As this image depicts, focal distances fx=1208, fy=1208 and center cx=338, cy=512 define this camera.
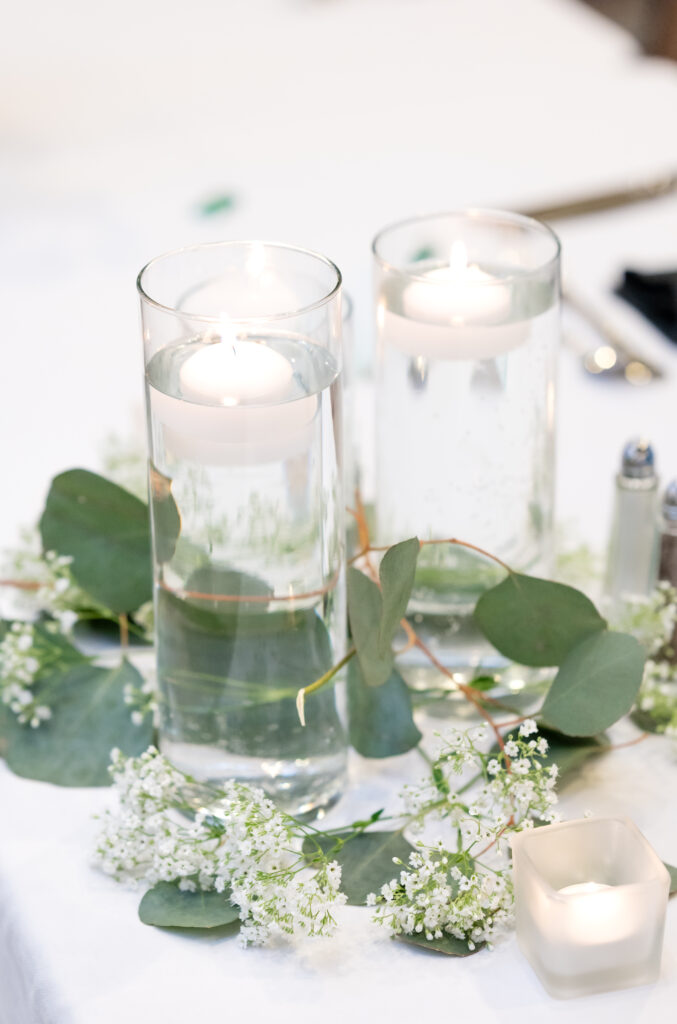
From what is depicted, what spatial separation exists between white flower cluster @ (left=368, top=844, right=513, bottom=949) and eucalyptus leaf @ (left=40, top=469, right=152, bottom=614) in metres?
0.28

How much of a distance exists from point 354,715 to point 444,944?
0.52ft

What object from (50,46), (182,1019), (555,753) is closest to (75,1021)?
(182,1019)

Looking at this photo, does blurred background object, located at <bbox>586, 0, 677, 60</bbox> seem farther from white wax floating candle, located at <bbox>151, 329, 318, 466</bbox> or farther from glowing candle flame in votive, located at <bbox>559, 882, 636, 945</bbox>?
glowing candle flame in votive, located at <bbox>559, 882, 636, 945</bbox>

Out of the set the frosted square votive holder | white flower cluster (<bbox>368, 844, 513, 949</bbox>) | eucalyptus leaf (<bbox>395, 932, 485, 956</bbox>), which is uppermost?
the frosted square votive holder

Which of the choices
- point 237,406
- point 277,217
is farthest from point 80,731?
point 277,217

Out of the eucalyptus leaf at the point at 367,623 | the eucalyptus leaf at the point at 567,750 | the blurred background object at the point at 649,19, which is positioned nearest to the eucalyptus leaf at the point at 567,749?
the eucalyptus leaf at the point at 567,750

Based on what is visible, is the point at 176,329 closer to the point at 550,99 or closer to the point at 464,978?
the point at 464,978

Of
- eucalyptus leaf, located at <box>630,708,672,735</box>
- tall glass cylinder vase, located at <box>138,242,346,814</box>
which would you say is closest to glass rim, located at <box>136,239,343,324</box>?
tall glass cylinder vase, located at <box>138,242,346,814</box>

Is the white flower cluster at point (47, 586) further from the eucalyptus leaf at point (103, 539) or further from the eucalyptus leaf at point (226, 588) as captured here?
the eucalyptus leaf at point (226, 588)

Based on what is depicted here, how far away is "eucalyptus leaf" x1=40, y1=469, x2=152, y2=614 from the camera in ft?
2.46

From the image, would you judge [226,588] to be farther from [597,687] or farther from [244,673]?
[597,687]

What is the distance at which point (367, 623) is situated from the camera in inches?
24.4

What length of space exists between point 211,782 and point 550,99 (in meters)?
1.43

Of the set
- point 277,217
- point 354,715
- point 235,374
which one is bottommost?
point 277,217
